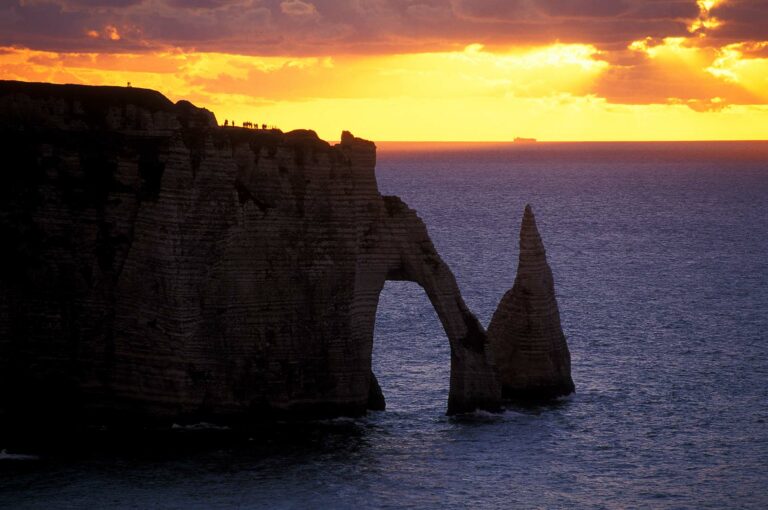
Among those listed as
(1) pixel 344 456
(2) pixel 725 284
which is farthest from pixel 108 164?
(2) pixel 725 284

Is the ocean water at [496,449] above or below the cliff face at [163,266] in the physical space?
below

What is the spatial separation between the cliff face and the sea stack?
758 cm

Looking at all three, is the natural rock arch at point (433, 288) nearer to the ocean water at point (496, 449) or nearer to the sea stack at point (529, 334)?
the ocean water at point (496, 449)

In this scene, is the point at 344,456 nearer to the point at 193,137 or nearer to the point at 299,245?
the point at 299,245

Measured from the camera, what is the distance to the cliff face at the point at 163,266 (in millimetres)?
54844

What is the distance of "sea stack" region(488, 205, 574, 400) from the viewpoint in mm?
60812

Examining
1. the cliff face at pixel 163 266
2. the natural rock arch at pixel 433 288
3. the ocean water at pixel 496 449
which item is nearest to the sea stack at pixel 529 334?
the ocean water at pixel 496 449

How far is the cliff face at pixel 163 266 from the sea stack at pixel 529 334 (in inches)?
298

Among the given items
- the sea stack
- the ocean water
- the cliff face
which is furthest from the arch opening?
the cliff face

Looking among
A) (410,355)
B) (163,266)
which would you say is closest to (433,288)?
(163,266)

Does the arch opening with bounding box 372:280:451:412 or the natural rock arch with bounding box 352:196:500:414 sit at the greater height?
the natural rock arch with bounding box 352:196:500:414

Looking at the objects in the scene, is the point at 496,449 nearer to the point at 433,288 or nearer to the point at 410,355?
the point at 433,288

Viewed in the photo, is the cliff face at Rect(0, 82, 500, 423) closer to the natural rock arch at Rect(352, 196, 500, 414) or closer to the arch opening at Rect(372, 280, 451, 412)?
the natural rock arch at Rect(352, 196, 500, 414)

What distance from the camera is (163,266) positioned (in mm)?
54469
